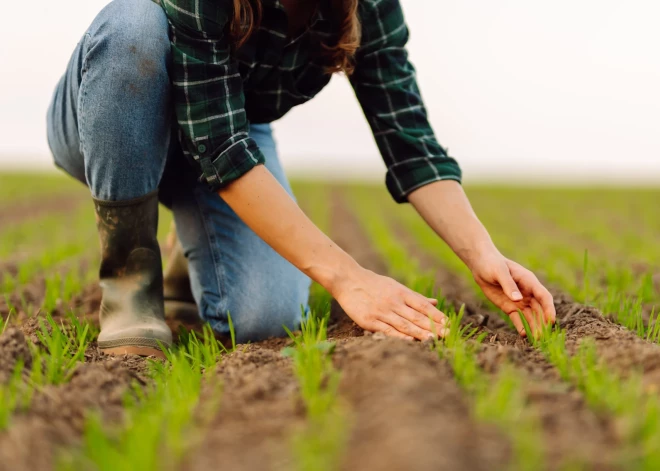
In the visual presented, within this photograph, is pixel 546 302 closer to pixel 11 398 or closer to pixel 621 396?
pixel 621 396

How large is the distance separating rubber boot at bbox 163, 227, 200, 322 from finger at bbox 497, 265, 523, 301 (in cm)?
133

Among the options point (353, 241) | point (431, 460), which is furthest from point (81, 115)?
point (353, 241)

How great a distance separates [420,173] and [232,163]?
71cm

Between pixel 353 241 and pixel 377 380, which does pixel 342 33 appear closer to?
pixel 377 380

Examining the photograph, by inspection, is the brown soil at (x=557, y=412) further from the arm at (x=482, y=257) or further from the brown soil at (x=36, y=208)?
the brown soil at (x=36, y=208)

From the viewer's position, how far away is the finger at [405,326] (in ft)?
5.61

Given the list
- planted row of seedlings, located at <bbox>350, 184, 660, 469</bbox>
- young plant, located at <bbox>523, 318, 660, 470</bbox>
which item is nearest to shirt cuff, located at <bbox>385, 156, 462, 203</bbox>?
planted row of seedlings, located at <bbox>350, 184, 660, 469</bbox>

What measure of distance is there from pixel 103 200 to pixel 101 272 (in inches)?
10.8

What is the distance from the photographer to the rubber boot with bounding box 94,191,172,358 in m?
2.09

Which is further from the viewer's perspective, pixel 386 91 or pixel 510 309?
pixel 386 91

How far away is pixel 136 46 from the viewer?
1971 mm

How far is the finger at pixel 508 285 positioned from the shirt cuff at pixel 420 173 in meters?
0.47

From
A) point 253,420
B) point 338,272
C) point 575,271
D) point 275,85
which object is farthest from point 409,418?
point 575,271

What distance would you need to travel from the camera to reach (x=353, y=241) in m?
5.98
